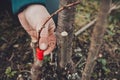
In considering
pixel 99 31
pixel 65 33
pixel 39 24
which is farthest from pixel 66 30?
pixel 99 31

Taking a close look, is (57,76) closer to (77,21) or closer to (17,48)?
(17,48)

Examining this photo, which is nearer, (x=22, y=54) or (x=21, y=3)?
(x=21, y=3)

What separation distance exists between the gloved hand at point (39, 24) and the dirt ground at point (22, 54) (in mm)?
249

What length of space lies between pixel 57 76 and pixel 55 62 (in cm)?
7

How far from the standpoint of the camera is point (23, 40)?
59.9 inches

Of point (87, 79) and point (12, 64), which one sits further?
point (12, 64)

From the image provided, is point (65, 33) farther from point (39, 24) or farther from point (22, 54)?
point (22, 54)

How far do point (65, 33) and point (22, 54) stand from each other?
1.26 ft

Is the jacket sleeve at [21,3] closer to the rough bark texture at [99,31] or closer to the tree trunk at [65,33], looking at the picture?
the tree trunk at [65,33]

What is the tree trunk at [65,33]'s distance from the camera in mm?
1080

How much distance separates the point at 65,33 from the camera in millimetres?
1140

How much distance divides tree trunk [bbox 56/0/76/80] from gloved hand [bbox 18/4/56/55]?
5 centimetres

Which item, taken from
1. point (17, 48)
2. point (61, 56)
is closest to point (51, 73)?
point (61, 56)

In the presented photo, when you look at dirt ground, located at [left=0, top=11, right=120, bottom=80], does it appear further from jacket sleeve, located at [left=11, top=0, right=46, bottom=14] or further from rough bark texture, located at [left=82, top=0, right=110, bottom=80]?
rough bark texture, located at [left=82, top=0, right=110, bottom=80]
